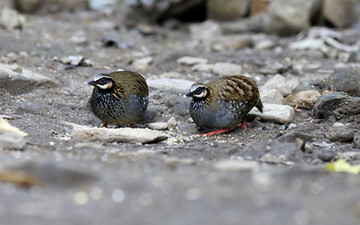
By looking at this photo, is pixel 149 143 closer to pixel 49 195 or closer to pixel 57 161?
pixel 57 161

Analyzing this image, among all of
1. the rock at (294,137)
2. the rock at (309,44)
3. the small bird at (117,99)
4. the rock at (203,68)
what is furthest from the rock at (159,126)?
the rock at (309,44)

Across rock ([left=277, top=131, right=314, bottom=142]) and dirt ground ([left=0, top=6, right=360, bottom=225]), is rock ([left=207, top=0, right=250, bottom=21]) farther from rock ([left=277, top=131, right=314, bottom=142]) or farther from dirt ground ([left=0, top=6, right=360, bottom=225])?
rock ([left=277, top=131, right=314, bottom=142])

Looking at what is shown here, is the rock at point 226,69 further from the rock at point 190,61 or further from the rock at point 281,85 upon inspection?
the rock at point 281,85

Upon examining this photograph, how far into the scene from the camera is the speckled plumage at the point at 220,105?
263 inches

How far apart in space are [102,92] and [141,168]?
2.72 metres

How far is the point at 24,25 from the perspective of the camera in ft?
39.9

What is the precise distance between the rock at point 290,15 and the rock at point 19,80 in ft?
21.7

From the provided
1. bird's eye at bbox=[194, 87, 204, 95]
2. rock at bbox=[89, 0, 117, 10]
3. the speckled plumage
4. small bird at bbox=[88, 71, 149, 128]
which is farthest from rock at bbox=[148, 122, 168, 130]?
rock at bbox=[89, 0, 117, 10]

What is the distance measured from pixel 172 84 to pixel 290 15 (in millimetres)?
5597

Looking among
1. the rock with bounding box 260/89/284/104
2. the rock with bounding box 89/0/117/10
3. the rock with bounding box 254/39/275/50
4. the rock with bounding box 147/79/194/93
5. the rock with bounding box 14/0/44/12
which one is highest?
the rock with bounding box 14/0/44/12

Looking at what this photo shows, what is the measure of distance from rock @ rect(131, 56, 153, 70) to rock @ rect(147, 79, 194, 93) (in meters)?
1.31

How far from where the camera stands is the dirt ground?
11.0ft

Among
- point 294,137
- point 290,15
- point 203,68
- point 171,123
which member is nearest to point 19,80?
point 171,123

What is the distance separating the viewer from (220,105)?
21.9ft
